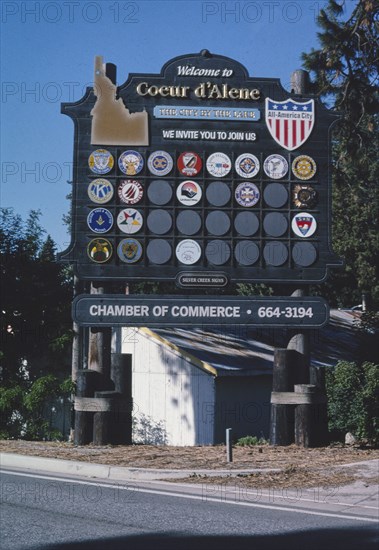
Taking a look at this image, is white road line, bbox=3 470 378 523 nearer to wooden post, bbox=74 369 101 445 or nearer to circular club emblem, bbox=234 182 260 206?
wooden post, bbox=74 369 101 445

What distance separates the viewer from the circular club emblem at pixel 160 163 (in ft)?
47.2

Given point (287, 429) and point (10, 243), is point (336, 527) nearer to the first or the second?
point (287, 429)

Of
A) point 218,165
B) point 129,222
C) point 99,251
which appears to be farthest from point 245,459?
point 218,165

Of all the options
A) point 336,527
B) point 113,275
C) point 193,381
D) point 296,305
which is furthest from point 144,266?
point 193,381

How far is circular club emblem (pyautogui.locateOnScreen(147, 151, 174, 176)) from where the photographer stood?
567 inches

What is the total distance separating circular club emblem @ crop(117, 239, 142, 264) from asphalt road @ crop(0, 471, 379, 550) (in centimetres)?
453

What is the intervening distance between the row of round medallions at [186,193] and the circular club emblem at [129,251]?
2.35ft

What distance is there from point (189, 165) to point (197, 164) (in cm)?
14

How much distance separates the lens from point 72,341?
2184cm

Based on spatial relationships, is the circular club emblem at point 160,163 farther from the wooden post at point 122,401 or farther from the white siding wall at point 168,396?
the white siding wall at point 168,396

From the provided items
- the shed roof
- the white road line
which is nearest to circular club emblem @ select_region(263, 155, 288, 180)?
the white road line

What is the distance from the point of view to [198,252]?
14.3m

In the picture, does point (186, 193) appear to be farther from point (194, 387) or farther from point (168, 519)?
point (194, 387)

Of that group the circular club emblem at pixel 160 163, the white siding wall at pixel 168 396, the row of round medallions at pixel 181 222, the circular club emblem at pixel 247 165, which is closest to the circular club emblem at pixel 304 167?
the circular club emblem at pixel 247 165
